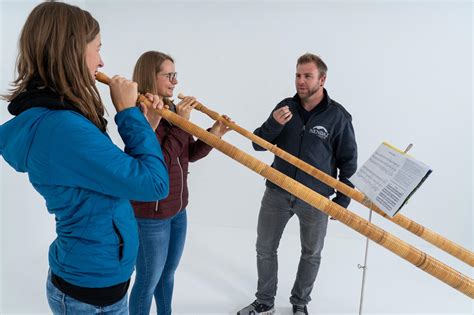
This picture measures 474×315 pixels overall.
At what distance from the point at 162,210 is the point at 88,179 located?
27.1 inches

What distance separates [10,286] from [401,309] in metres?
2.74

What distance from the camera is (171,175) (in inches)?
60.7

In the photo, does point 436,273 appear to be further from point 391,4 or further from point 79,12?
point 391,4

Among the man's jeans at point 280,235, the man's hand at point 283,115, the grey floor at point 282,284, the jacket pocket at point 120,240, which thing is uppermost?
the man's hand at point 283,115

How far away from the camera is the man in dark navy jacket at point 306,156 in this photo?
2.01 m

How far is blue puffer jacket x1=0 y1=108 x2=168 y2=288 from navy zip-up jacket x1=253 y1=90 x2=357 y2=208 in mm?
1196

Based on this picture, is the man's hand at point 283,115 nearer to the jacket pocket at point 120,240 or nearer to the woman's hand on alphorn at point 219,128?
the woman's hand on alphorn at point 219,128

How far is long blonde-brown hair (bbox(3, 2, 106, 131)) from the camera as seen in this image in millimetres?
818

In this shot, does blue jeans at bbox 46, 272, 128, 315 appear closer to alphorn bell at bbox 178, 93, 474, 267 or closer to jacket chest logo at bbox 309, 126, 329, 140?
alphorn bell at bbox 178, 93, 474, 267

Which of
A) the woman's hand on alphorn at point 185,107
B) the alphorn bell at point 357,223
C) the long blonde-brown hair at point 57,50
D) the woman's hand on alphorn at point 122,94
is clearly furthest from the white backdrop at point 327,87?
the long blonde-brown hair at point 57,50

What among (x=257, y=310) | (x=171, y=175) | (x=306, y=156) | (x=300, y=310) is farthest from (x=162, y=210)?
(x=300, y=310)

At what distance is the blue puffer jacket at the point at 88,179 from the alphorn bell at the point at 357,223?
0.32 meters

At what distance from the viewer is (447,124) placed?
3.20 metres

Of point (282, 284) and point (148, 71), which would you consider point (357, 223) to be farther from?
point (282, 284)
